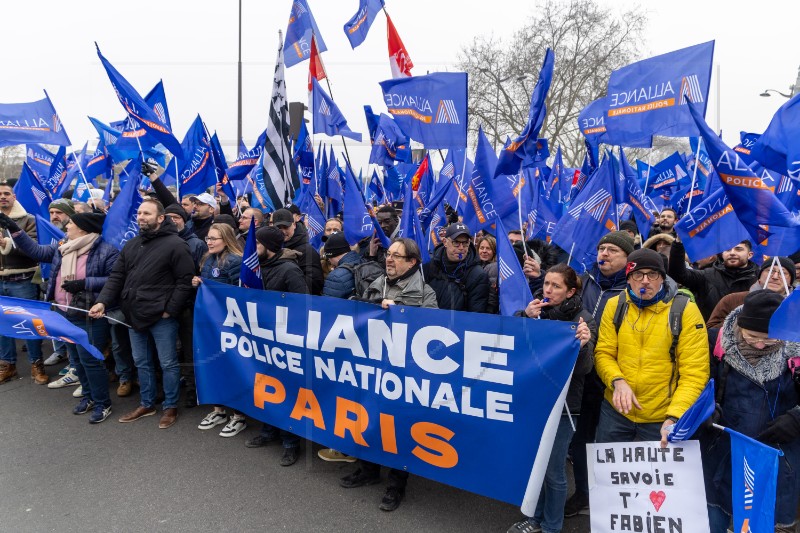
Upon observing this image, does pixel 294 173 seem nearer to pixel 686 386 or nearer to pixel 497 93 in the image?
pixel 686 386

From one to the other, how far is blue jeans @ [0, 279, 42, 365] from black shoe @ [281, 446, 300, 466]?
3522mm

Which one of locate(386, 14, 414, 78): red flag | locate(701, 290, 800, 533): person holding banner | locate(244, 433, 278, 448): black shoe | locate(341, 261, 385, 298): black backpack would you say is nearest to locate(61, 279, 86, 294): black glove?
locate(244, 433, 278, 448): black shoe

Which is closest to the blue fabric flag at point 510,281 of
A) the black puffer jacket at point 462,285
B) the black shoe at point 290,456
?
the black puffer jacket at point 462,285

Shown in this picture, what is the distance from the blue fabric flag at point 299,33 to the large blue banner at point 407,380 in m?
4.08

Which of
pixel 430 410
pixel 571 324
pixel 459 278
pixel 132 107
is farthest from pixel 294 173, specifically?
pixel 571 324

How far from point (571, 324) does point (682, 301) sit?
0.55 m

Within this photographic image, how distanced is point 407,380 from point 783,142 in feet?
8.42

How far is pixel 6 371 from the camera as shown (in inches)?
221

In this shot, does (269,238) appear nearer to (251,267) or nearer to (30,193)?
(251,267)

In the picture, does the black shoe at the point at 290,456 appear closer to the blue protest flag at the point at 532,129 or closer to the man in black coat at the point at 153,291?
the man in black coat at the point at 153,291

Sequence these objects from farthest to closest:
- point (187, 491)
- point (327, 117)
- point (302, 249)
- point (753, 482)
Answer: point (327, 117) < point (302, 249) < point (187, 491) < point (753, 482)

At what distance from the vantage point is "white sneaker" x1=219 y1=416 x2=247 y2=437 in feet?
14.1

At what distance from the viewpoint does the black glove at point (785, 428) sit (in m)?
2.37

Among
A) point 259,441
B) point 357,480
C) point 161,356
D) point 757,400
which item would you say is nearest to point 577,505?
point 757,400
